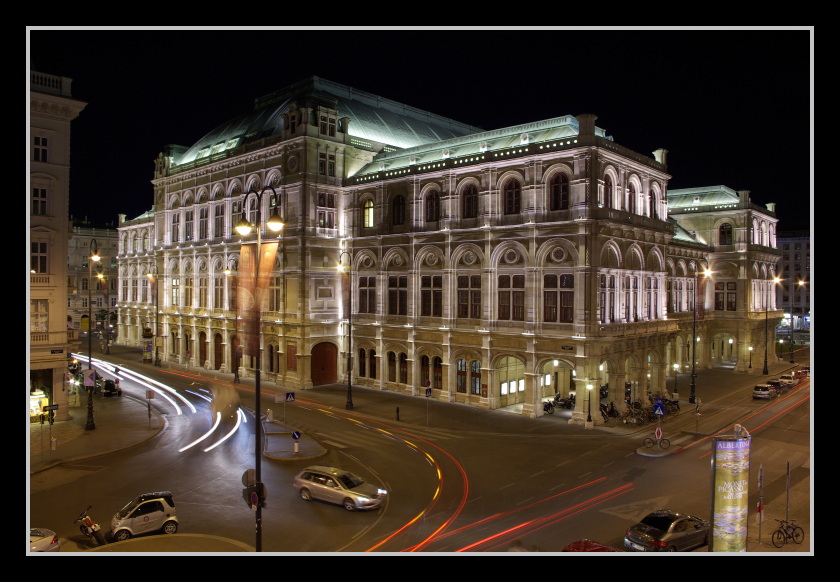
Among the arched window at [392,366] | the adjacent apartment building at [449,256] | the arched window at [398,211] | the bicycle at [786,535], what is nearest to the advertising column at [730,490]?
the bicycle at [786,535]

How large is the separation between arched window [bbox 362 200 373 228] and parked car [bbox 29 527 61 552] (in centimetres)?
3692

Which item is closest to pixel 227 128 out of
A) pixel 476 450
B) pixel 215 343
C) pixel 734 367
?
pixel 215 343

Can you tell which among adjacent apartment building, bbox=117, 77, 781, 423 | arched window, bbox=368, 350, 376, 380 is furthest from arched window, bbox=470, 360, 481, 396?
arched window, bbox=368, 350, 376, 380

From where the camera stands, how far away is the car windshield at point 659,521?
62.8ft

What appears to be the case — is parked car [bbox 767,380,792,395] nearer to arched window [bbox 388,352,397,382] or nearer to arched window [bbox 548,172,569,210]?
arched window [bbox 548,172,569,210]

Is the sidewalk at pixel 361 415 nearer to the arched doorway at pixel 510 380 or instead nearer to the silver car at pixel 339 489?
the arched doorway at pixel 510 380

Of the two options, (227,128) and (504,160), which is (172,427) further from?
(227,128)

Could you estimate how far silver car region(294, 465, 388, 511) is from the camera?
22.5 meters

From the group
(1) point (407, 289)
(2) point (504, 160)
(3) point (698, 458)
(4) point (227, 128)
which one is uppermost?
(4) point (227, 128)

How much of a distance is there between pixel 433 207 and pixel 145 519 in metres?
32.1

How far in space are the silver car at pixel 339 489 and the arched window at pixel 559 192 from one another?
2318 cm

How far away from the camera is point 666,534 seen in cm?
1872

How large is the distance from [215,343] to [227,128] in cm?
2328

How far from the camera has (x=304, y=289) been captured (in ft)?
168
